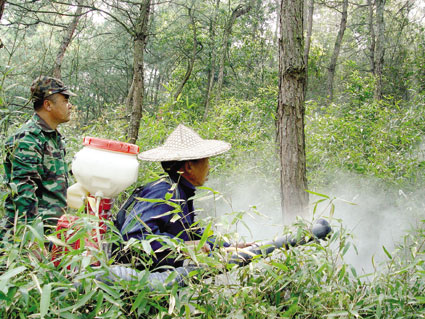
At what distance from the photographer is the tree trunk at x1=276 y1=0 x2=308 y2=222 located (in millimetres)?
3803

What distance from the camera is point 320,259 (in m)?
1.69

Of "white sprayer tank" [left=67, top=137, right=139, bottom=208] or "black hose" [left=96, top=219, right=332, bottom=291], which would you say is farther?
"white sprayer tank" [left=67, top=137, right=139, bottom=208]

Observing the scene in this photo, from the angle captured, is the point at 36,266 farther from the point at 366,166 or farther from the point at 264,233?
the point at 366,166

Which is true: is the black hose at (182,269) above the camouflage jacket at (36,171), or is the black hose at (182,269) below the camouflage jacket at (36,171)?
below

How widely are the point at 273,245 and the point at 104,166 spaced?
36.8 inches

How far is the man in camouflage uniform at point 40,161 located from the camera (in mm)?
2363

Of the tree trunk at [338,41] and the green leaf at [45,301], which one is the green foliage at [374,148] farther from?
the tree trunk at [338,41]

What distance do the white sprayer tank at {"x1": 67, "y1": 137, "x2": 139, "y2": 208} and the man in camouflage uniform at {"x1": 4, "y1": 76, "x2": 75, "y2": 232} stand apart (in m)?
0.50

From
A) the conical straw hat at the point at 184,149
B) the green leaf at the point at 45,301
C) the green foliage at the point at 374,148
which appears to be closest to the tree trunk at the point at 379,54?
the green foliage at the point at 374,148

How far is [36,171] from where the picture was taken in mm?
2494

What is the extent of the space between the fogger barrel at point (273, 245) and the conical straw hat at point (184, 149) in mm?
601

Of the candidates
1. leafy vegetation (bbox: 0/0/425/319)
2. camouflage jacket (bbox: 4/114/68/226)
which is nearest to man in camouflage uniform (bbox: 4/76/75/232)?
camouflage jacket (bbox: 4/114/68/226)

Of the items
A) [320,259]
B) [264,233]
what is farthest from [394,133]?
[320,259]

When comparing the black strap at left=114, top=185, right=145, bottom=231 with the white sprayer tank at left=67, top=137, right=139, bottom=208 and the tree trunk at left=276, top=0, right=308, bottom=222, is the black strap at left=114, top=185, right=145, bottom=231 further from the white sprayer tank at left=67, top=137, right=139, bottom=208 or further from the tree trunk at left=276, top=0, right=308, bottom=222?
the tree trunk at left=276, top=0, right=308, bottom=222
